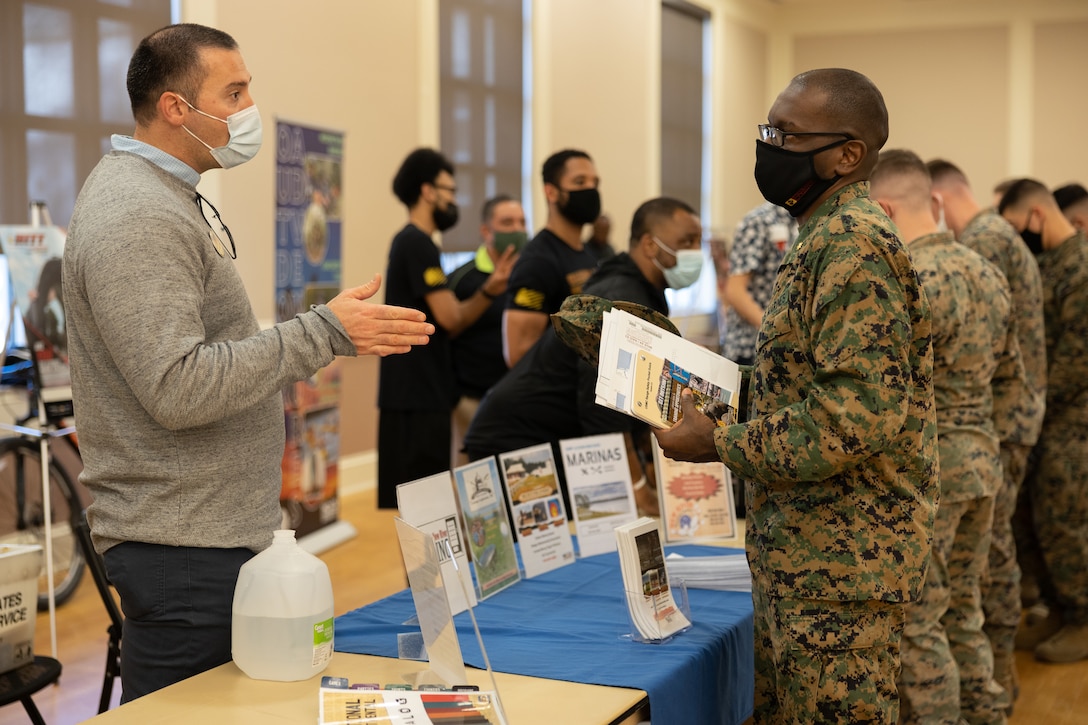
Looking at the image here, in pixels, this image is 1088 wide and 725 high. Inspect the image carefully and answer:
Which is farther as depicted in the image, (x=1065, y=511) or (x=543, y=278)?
(x=1065, y=511)

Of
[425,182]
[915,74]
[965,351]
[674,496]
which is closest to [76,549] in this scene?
[425,182]

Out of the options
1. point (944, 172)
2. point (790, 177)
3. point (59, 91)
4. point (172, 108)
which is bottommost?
point (790, 177)

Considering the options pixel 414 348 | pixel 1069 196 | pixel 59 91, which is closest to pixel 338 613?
pixel 414 348

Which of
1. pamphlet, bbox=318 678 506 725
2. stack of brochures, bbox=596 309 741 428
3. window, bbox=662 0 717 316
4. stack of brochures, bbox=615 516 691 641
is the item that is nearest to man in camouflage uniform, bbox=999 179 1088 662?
stack of brochures, bbox=615 516 691 641

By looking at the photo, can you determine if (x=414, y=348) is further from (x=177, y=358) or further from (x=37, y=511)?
(x=177, y=358)

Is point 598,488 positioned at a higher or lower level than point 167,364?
lower

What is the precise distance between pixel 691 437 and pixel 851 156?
1.71 ft

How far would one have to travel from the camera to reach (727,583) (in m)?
2.31

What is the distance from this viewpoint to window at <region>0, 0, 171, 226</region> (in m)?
4.57

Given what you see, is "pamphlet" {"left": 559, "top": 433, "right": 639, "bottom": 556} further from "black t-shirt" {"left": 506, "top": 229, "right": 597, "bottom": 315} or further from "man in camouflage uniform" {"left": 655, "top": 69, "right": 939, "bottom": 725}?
"black t-shirt" {"left": 506, "top": 229, "right": 597, "bottom": 315}

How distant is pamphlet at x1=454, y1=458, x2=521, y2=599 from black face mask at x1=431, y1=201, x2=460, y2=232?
2.11m

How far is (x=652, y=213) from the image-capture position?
309 centimetres

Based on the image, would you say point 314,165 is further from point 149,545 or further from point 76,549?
point 149,545

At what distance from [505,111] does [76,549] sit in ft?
15.8
